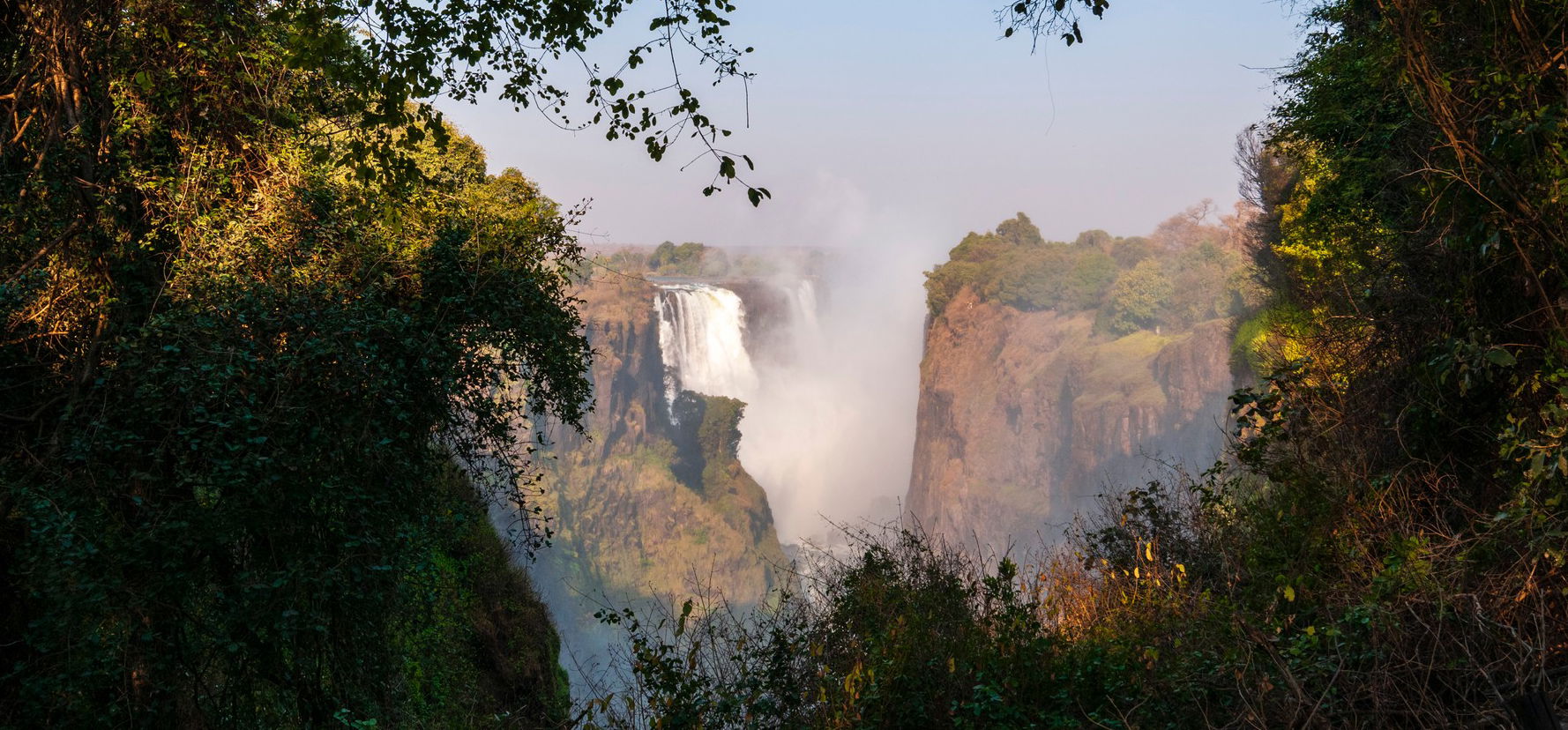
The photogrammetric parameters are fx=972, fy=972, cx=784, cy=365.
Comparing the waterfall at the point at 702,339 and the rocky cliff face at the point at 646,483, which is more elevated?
the waterfall at the point at 702,339

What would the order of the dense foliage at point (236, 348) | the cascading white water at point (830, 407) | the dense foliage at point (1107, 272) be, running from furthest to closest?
the cascading white water at point (830, 407)
the dense foliage at point (1107, 272)
the dense foliage at point (236, 348)

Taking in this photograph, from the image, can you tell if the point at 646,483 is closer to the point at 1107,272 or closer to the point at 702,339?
the point at 702,339

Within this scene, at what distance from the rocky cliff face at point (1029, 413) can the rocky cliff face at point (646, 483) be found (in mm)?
13571

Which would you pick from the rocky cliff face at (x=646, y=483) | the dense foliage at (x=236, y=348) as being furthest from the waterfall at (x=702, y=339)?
the dense foliage at (x=236, y=348)

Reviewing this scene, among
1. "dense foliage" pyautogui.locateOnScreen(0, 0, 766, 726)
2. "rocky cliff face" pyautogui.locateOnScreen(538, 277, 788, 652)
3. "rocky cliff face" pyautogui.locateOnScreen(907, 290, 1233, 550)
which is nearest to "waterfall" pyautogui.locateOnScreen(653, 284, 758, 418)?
"rocky cliff face" pyautogui.locateOnScreen(538, 277, 788, 652)

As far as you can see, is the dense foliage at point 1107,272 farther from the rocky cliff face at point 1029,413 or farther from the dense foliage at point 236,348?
→ the dense foliage at point 236,348

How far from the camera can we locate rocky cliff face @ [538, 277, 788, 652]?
2670 inches

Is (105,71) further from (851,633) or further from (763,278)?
(763,278)

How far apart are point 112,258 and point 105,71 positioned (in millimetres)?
1518

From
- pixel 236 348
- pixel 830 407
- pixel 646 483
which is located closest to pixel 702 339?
pixel 646 483

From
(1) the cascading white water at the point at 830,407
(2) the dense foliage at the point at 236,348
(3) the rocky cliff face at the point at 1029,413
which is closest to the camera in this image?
(2) the dense foliage at the point at 236,348

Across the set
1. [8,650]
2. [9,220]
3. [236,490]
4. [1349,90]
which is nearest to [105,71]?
[9,220]

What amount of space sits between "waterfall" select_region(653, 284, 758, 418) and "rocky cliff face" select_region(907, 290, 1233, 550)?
53.5ft

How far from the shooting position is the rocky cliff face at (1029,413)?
212 ft
